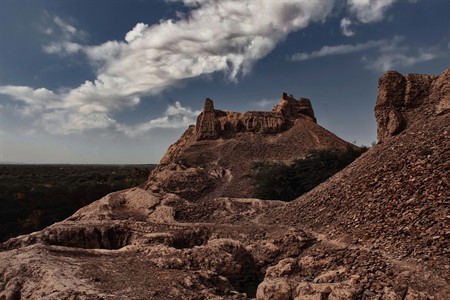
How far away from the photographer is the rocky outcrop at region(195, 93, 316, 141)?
3906 centimetres

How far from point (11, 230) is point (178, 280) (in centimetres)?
1804

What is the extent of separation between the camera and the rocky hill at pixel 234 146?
29156mm

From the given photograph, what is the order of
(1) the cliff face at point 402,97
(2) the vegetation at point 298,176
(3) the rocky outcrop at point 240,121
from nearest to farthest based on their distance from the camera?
(1) the cliff face at point 402,97 → (2) the vegetation at point 298,176 → (3) the rocky outcrop at point 240,121

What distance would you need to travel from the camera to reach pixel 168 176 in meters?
29.1

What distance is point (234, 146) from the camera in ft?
121

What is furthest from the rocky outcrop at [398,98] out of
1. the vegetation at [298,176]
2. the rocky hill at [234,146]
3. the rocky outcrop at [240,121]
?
the rocky outcrop at [240,121]

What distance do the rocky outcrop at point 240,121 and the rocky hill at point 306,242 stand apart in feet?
71.3

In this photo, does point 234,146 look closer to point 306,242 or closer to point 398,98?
point 398,98

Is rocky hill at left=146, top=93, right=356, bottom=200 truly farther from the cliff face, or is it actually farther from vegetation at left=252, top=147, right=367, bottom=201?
the cliff face

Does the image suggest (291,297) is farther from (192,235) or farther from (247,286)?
(192,235)

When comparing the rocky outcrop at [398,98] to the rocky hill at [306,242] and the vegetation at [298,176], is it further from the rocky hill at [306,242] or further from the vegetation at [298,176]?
the vegetation at [298,176]

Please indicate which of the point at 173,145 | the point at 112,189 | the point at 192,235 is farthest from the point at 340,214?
the point at 173,145

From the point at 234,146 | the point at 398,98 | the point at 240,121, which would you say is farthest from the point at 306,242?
the point at 240,121

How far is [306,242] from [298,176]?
15.6m
